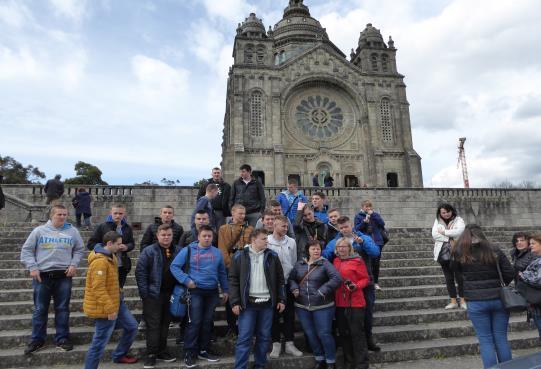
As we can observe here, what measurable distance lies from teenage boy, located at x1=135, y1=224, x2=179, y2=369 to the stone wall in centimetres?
929

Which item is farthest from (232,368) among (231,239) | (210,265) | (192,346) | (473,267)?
(473,267)

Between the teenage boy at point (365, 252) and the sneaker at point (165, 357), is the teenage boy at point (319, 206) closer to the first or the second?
the teenage boy at point (365, 252)

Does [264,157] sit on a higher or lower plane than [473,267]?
higher

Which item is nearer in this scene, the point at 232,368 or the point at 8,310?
the point at 232,368

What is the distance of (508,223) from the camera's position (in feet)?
54.0

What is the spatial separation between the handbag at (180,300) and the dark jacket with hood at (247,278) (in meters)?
0.60

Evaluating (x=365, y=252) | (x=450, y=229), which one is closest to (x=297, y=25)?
(x=450, y=229)

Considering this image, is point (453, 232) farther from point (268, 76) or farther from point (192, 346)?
point (268, 76)

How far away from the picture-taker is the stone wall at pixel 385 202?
566 inches

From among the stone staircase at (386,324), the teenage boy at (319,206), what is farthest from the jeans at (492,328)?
the teenage boy at (319,206)

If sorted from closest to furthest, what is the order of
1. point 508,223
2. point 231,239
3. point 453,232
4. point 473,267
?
point 473,267 < point 231,239 < point 453,232 < point 508,223

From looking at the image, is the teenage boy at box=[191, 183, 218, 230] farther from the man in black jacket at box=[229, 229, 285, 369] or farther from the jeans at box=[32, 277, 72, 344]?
the jeans at box=[32, 277, 72, 344]

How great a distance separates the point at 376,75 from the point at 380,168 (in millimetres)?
8632

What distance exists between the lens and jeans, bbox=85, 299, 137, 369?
4.40 metres
